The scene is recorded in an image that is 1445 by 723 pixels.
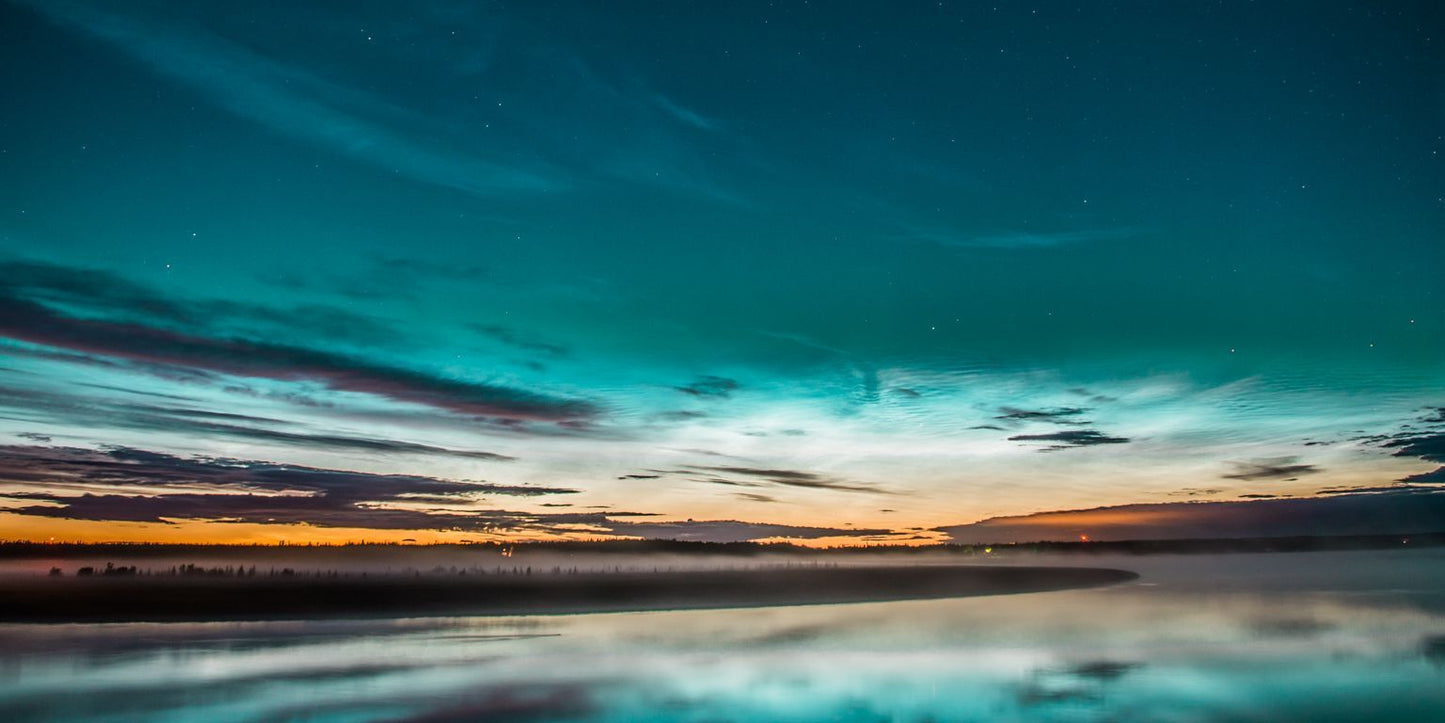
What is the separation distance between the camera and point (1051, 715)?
15.3 metres

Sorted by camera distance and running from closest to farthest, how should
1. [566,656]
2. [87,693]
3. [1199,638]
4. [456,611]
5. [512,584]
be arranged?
[87,693] → [566,656] → [1199,638] → [456,611] → [512,584]

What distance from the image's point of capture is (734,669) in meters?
20.4

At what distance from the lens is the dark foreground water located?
15.6 metres

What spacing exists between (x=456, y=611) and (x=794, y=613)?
14.4 metres

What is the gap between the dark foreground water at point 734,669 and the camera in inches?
615

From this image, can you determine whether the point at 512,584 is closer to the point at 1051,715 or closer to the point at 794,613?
the point at 794,613

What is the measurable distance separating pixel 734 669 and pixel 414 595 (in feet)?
95.2

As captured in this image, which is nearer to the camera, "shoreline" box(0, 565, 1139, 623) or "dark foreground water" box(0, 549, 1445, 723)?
"dark foreground water" box(0, 549, 1445, 723)

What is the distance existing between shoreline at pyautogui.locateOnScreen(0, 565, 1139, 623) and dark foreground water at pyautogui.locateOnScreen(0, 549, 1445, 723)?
4.35 m

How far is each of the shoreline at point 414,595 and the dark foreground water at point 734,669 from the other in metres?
4.35

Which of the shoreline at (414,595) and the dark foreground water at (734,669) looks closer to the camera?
the dark foreground water at (734,669)

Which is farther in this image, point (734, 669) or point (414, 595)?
point (414, 595)

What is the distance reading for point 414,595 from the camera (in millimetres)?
44375

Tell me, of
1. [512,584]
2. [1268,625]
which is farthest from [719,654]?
[512,584]
